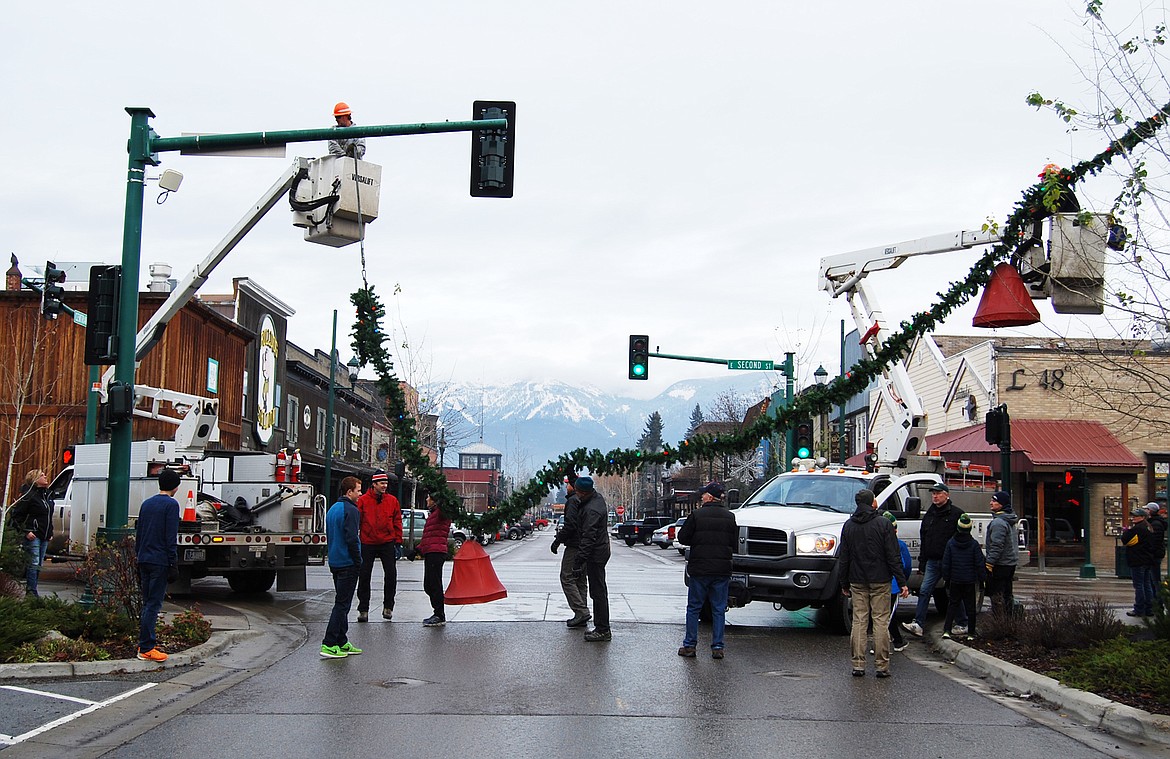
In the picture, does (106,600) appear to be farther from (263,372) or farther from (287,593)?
(263,372)

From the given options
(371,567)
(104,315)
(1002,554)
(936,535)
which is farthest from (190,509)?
(1002,554)

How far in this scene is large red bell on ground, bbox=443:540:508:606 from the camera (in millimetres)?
14758

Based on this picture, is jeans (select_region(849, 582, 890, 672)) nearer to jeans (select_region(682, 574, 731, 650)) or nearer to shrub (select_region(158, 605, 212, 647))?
jeans (select_region(682, 574, 731, 650))

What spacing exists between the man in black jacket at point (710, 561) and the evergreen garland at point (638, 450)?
→ 0.85 metres

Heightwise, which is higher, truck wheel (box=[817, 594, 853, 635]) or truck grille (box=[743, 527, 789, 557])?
truck grille (box=[743, 527, 789, 557])

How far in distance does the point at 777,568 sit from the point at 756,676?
329 cm

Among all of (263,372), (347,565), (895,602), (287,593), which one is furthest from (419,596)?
(263,372)

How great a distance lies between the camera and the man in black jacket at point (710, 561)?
1195 cm

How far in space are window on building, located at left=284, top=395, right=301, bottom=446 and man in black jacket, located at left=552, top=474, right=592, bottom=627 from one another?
3394 cm

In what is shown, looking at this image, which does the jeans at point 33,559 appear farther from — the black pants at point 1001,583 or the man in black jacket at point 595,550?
the black pants at point 1001,583

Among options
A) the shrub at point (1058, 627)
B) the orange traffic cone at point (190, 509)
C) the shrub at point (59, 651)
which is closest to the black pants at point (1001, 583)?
the shrub at point (1058, 627)

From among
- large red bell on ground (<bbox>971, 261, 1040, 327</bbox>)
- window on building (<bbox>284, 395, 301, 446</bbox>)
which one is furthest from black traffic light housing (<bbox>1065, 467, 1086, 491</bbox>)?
window on building (<bbox>284, 395, 301, 446</bbox>)

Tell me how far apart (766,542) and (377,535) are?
5146mm

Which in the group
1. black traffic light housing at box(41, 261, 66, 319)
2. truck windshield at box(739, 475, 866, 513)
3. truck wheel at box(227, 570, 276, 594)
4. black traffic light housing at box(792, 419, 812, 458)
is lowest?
truck wheel at box(227, 570, 276, 594)
